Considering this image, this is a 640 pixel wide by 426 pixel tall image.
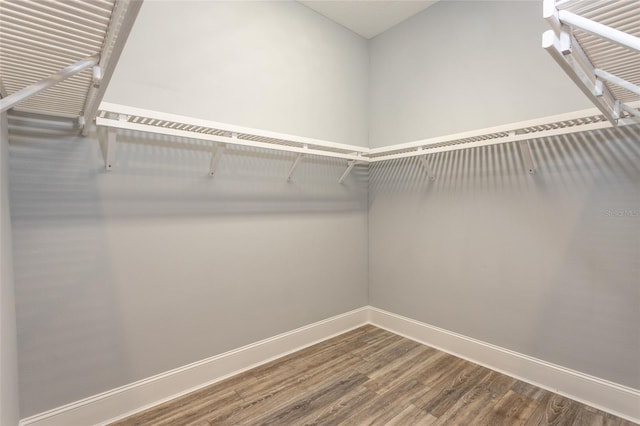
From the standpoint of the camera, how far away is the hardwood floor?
1636 millimetres

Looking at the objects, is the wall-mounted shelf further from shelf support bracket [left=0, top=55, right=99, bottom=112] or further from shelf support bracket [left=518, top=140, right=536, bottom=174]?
shelf support bracket [left=0, top=55, right=99, bottom=112]

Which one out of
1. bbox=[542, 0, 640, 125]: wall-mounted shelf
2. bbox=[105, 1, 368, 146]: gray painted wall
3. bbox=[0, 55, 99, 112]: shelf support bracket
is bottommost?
bbox=[0, 55, 99, 112]: shelf support bracket

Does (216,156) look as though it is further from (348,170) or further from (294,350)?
(294,350)

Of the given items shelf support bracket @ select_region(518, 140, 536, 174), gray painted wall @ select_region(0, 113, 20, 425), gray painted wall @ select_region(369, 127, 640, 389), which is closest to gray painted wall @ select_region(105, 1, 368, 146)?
gray painted wall @ select_region(0, 113, 20, 425)

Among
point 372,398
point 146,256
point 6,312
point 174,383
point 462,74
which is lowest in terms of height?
point 372,398

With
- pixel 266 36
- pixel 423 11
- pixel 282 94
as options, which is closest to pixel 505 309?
pixel 282 94

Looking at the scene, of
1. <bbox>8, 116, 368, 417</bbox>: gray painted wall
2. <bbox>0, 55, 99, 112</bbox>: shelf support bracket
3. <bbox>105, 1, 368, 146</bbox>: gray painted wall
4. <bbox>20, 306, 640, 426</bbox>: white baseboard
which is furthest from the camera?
<bbox>105, 1, 368, 146</bbox>: gray painted wall

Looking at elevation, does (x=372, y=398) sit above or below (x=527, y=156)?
below

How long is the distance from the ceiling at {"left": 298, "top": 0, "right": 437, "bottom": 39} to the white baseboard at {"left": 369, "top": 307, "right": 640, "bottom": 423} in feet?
8.50

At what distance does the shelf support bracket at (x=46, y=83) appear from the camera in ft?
2.78

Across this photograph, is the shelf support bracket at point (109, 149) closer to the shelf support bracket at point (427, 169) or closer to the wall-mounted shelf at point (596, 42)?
the wall-mounted shelf at point (596, 42)

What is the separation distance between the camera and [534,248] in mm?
1941

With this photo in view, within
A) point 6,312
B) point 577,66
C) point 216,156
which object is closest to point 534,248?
point 577,66

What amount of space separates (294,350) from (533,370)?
1632 millimetres
